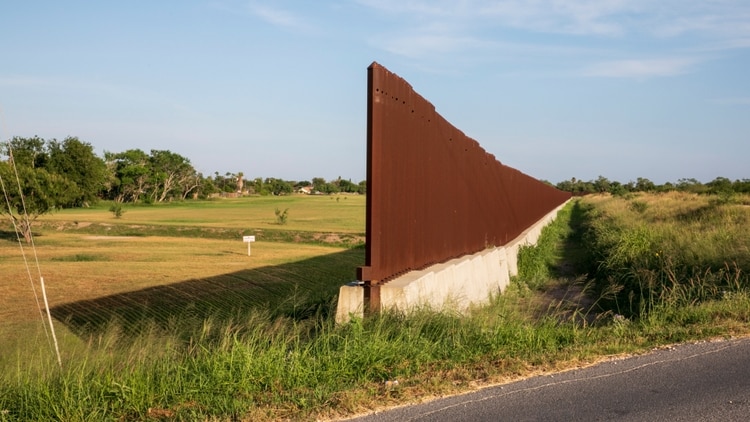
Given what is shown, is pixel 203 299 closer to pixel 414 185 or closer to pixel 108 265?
pixel 414 185

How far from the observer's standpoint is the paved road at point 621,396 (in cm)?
559

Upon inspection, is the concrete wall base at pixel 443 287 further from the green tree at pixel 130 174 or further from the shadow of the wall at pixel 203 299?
the green tree at pixel 130 174

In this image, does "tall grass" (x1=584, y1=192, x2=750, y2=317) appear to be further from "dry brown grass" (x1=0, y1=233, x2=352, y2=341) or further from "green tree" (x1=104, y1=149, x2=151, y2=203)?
"green tree" (x1=104, y1=149, x2=151, y2=203)

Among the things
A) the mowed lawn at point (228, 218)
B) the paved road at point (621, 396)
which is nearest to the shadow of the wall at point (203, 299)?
the paved road at point (621, 396)

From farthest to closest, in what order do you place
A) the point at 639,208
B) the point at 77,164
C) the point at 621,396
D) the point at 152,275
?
the point at 77,164 < the point at 639,208 < the point at 152,275 < the point at 621,396

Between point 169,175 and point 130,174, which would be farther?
point 169,175

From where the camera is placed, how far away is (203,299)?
22.0 meters

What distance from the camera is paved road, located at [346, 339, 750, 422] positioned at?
559 centimetres

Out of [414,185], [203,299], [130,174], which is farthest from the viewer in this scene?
[130,174]

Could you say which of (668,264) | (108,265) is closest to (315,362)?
(668,264)

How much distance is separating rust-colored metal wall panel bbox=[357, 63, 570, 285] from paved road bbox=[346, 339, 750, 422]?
8.85 feet

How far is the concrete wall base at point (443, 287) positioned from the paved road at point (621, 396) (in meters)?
2.22

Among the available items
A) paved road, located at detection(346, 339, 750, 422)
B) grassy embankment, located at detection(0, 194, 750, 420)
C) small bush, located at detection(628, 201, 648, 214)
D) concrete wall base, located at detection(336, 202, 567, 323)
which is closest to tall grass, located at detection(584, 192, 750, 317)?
grassy embankment, located at detection(0, 194, 750, 420)

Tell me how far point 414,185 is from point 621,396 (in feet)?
17.1
